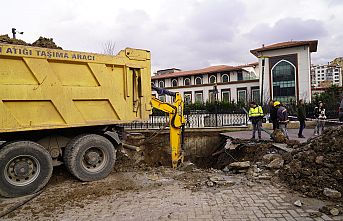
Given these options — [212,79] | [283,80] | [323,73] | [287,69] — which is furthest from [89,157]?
[323,73]

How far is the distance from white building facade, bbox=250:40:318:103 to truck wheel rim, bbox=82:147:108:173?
107 ft

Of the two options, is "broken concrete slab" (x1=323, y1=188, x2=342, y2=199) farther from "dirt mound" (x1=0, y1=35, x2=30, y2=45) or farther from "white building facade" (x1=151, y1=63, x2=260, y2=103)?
"white building facade" (x1=151, y1=63, x2=260, y2=103)

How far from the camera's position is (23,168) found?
522 centimetres

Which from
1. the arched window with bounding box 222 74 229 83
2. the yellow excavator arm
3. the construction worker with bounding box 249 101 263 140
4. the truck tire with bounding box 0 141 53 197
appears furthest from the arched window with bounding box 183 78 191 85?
the truck tire with bounding box 0 141 53 197

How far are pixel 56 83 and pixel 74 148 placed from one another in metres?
1.43

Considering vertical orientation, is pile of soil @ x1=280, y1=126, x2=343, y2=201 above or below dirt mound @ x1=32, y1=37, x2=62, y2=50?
below

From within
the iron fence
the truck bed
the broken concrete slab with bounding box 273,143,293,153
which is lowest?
the broken concrete slab with bounding box 273,143,293,153

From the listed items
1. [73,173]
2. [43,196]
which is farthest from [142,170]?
[43,196]

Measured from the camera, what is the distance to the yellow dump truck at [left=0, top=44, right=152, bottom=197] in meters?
5.09

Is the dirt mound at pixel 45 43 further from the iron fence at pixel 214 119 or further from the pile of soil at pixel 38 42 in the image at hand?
the iron fence at pixel 214 119

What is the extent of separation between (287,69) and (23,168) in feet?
126

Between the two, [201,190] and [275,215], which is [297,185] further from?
[201,190]

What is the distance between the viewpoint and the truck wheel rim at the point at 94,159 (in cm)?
608

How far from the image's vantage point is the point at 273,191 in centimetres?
517
